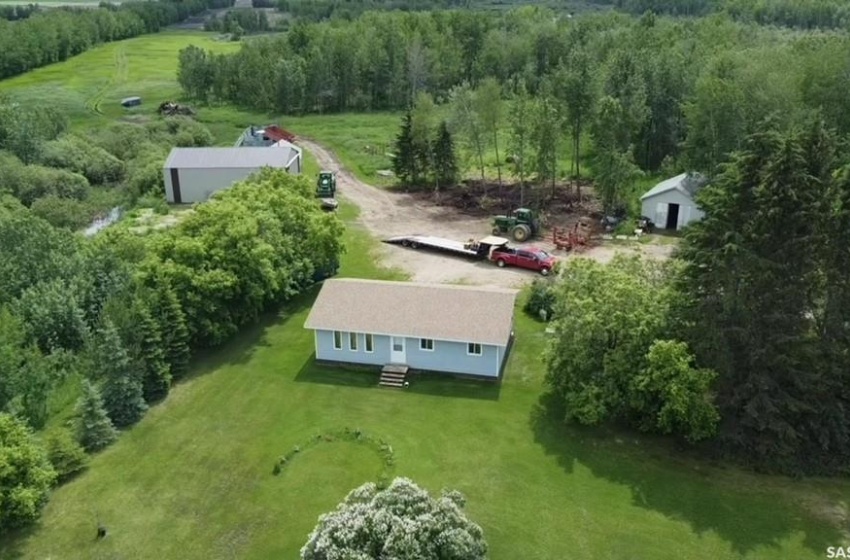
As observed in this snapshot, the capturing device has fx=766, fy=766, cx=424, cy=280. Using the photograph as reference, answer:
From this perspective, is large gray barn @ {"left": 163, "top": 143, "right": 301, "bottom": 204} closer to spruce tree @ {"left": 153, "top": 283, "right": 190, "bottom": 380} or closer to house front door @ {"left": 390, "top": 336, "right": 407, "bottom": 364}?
spruce tree @ {"left": 153, "top": 283, "right": 190, "bottom": 380}

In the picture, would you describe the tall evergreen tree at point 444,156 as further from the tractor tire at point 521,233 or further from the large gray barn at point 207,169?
the tractor tire at point 521,233

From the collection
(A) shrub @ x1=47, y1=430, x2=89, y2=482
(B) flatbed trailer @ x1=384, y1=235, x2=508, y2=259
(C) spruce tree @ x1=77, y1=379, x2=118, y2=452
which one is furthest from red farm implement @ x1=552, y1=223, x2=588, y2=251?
(A) shrub @ x1=47, y1=430, x2=89, y2=482

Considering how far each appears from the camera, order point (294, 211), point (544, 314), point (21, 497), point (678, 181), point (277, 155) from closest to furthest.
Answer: point (21, 497) < point (544, 314) < point (294, 211) < point (678, 181) < point (277, 155)

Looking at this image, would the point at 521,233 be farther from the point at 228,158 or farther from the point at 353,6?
the point at 353,6

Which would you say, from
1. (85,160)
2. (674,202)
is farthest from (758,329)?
(85,160)

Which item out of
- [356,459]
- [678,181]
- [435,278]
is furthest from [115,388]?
[678,181]

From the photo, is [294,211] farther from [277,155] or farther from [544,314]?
[277,155]
